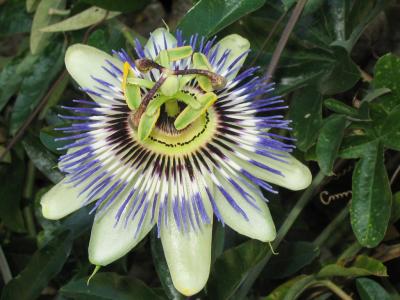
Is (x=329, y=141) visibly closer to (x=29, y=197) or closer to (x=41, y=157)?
(x=41, y=157)


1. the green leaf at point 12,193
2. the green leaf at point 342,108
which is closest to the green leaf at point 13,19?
the green leaf at point 12,193

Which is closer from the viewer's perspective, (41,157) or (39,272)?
(39,272)

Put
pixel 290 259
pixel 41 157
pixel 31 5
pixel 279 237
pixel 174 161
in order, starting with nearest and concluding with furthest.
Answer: pixel 174 161 → pixel 279 237 → pixel 290 259 → pixel 41 157 → pixel 31 5

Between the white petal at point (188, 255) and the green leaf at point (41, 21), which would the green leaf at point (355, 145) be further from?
the green leaf at point (41, 21)

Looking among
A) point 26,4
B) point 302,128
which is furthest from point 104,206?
point 26,4

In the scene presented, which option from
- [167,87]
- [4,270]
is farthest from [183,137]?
[4,270]

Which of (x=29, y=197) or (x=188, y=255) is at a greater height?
(x=188, y=255)
